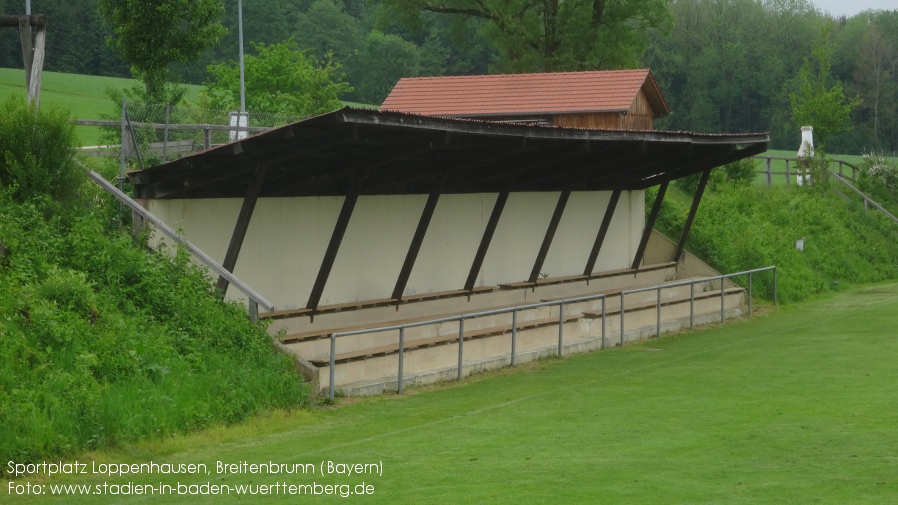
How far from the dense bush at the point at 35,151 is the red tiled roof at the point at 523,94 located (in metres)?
17.5

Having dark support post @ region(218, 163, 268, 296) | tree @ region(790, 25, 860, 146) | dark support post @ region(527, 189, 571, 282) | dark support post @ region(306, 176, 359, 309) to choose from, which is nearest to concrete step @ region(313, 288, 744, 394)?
dark support post @ region(306, 176, 359, 309)

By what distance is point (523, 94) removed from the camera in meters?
33.4

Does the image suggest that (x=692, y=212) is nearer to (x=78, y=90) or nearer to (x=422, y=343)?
(x=422, y=343)

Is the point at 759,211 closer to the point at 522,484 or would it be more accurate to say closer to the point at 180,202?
the point at 180,202

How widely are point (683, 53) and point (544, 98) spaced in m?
67.6

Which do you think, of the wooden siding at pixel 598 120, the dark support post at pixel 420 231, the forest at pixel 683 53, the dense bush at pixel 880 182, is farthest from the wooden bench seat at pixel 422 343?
the forest at pixel 683 53

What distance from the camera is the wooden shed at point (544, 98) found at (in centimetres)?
3219

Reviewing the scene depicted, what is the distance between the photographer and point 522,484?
915 cm

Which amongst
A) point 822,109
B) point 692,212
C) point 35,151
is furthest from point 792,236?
point 35,151

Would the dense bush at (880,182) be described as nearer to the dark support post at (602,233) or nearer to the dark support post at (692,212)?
the dark support post at (692,212)

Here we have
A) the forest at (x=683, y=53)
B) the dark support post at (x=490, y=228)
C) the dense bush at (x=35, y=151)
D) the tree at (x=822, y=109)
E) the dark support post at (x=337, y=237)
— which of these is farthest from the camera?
the forest at (x=683, y=53)

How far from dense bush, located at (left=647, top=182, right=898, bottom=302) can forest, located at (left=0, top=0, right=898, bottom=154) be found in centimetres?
1983

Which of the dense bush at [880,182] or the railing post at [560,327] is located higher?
the dense bush at [880,182]

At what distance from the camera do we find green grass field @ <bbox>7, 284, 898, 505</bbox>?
891 centimetres
